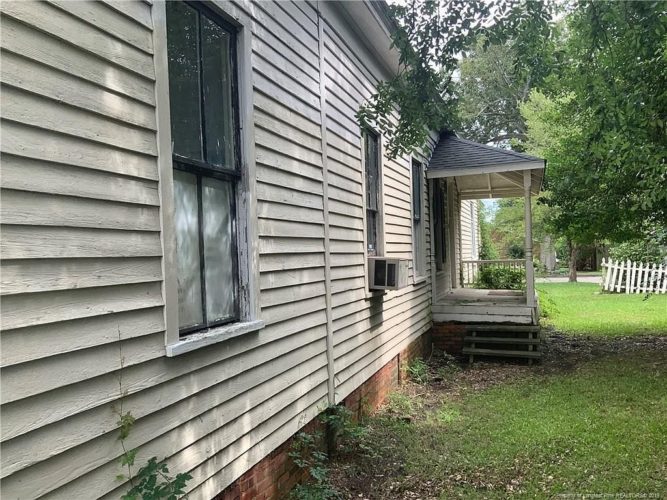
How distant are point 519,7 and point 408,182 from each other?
3.30 meters

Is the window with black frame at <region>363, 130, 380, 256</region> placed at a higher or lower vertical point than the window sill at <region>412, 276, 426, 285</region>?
higher

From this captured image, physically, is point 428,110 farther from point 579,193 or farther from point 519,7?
point 579,193

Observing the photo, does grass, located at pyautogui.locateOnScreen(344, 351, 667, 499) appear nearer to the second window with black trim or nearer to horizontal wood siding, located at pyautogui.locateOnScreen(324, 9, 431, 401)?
horizontal wood siding, located at pyautogui.locateOnScreen(324, 9, 431, 401)

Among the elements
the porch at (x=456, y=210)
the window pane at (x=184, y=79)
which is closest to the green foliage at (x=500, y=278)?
the porch at (x=456, y=210)

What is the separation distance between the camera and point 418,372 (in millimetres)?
7711

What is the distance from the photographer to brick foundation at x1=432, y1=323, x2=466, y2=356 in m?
9.31

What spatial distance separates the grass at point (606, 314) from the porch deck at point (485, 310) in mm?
2848

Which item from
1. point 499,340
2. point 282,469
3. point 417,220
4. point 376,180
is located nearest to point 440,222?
point 417,220

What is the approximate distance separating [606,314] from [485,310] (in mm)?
6679

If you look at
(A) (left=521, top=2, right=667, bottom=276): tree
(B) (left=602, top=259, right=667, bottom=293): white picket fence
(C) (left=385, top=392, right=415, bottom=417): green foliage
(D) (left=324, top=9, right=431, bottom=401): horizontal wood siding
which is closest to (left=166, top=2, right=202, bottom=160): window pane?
(D) (left=324, top=9, right=431, bottom=401): horizontal wood siding

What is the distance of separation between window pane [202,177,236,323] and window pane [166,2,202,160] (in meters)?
0.28

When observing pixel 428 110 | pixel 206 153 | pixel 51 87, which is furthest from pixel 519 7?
pixel 51 87

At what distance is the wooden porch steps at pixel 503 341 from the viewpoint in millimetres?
8594

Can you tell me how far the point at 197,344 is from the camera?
2.67 m
